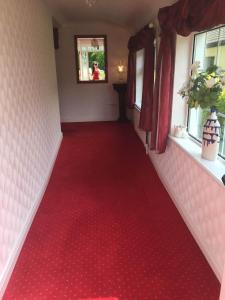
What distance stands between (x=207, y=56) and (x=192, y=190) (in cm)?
128

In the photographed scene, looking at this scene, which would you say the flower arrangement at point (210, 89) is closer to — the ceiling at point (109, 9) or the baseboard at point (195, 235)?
the baseboard at point (195, 235)

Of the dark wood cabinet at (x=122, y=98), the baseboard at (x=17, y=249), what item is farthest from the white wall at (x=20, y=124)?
the dark wood cabinet at (x=122, y=98)

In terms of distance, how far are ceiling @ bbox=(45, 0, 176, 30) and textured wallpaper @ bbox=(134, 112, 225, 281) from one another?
5.62 feet

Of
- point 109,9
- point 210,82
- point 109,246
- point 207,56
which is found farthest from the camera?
point 109,9

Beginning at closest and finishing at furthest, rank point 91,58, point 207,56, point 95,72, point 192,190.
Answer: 1. point 192,190
2. point 207,56
3. point 91,58
4. point 95,72

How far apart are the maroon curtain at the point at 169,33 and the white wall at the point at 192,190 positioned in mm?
106

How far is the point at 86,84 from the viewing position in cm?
647

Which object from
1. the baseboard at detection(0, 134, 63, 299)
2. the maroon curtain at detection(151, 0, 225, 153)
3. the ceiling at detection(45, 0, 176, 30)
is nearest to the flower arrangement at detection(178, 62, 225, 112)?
the maroon curtain at detection(151, 0, 225, 153)

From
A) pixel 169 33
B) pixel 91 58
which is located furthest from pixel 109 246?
pixel 91 58

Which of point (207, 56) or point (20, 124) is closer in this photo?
point (20, 124)

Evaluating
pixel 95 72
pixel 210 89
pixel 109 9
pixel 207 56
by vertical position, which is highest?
pixel 109 9

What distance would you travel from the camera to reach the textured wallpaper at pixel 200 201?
1777 mm

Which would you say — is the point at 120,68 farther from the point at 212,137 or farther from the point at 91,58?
the point at 212,137

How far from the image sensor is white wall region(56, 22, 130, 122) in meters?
6.08
